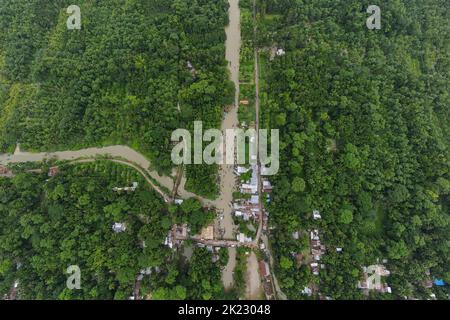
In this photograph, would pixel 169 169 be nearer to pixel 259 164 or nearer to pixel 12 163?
pixel 259 164

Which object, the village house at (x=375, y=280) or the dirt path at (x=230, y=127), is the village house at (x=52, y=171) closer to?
the dirt path at (x=230, y=127)

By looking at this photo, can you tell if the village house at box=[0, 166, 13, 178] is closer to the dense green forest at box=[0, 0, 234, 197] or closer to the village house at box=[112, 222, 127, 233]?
the dense green forest at box=[0, 0, 234, 197]

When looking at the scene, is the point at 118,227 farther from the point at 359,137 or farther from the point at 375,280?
the point at 359,137

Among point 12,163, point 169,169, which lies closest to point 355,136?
point 169,169

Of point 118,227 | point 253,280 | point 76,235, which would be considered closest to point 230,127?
point 118,227

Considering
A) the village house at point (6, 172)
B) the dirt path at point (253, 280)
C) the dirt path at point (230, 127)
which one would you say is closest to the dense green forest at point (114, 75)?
the dirt path at point (230, 127)

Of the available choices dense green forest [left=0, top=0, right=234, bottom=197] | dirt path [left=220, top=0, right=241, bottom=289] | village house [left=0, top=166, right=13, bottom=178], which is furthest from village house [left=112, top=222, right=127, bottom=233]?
village house [left=0, top=166, right=13, bottom=178]
